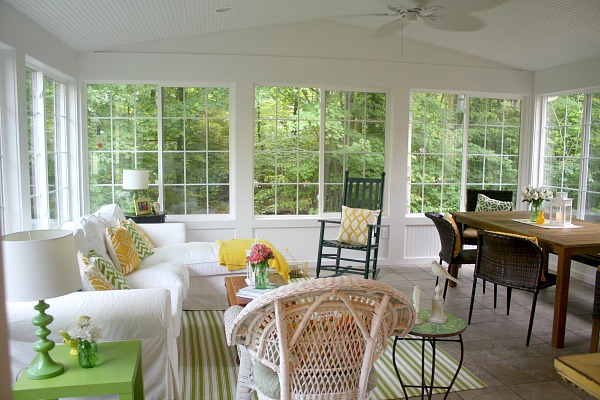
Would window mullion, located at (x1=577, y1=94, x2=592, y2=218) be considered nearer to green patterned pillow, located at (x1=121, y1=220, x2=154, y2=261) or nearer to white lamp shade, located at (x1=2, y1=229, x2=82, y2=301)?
green patterned pillow, located at (x1=121, y1=220, x2=154, y2=261)

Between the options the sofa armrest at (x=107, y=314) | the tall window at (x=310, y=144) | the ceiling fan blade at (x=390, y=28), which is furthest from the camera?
the tall window at (x=310, y=144)

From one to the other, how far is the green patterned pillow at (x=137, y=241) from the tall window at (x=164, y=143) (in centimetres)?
146

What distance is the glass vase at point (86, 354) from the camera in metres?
2.35

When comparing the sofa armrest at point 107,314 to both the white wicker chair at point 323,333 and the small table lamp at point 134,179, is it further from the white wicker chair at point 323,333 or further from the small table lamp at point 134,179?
the small table lamp at point 134,179

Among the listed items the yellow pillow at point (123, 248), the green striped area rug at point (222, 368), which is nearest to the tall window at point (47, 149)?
the yellow pillow at point (123, 248)

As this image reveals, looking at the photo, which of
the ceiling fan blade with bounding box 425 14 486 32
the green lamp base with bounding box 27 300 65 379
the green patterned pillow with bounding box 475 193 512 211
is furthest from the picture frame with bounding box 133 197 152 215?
the green patterned pillow with bounding box 475 193 512 211

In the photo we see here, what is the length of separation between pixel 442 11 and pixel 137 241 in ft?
9.98

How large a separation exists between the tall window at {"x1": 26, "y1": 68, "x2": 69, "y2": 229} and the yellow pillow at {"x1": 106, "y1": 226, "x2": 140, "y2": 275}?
2.46ft

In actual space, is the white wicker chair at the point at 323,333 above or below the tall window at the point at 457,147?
below

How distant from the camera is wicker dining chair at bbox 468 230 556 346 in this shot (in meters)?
3.89

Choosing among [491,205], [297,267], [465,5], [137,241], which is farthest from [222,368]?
[491,205]

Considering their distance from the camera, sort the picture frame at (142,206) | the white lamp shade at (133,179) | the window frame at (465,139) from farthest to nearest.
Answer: the window frame at (465,139) → the picture frame at (142,206) → the white lamp shade at (133,179)

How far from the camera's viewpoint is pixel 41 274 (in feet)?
7.18

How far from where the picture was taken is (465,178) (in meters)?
6.68
